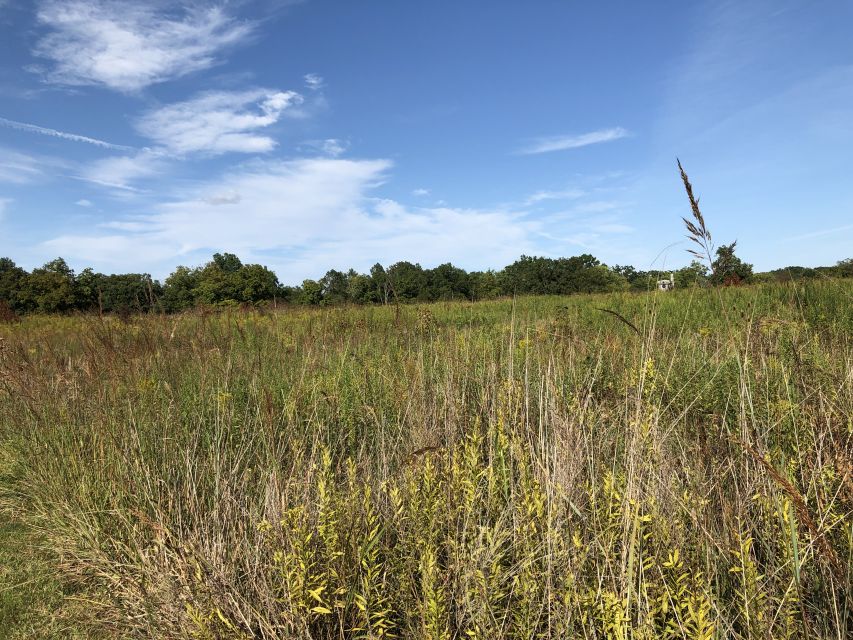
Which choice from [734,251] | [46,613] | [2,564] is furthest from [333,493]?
[2,564]

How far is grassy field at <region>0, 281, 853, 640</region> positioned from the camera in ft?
4.97

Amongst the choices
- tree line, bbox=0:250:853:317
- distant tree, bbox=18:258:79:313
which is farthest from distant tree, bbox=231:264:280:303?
distant tree, bbox=18:258:79:313

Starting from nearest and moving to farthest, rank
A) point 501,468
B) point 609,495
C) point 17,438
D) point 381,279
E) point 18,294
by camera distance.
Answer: point 609,495 → point 501,468 → point 17,438 → point 381,279 → point 18,294

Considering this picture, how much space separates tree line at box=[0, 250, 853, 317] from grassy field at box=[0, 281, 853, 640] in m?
0.82

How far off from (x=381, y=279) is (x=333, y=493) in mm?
3104

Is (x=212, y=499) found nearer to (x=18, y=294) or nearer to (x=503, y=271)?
(x=18, y=294)

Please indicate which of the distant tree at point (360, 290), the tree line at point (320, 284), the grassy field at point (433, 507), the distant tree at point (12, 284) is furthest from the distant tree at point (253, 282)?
the grassy field at point (433, 507)

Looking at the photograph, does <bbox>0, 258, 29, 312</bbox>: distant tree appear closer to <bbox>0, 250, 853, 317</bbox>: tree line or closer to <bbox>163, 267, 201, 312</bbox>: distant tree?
<bbox>0, 250, 853, 317</bbox>: tree line

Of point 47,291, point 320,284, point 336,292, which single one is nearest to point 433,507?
point 336,292

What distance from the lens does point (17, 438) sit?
13.2 feet

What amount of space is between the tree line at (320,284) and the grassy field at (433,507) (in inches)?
32.3

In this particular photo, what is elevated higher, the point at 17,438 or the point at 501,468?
the point at 501,468

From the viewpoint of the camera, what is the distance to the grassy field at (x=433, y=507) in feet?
4.97

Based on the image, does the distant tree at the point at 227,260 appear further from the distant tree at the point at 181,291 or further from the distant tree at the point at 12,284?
the distant tree at the point at 12,284
